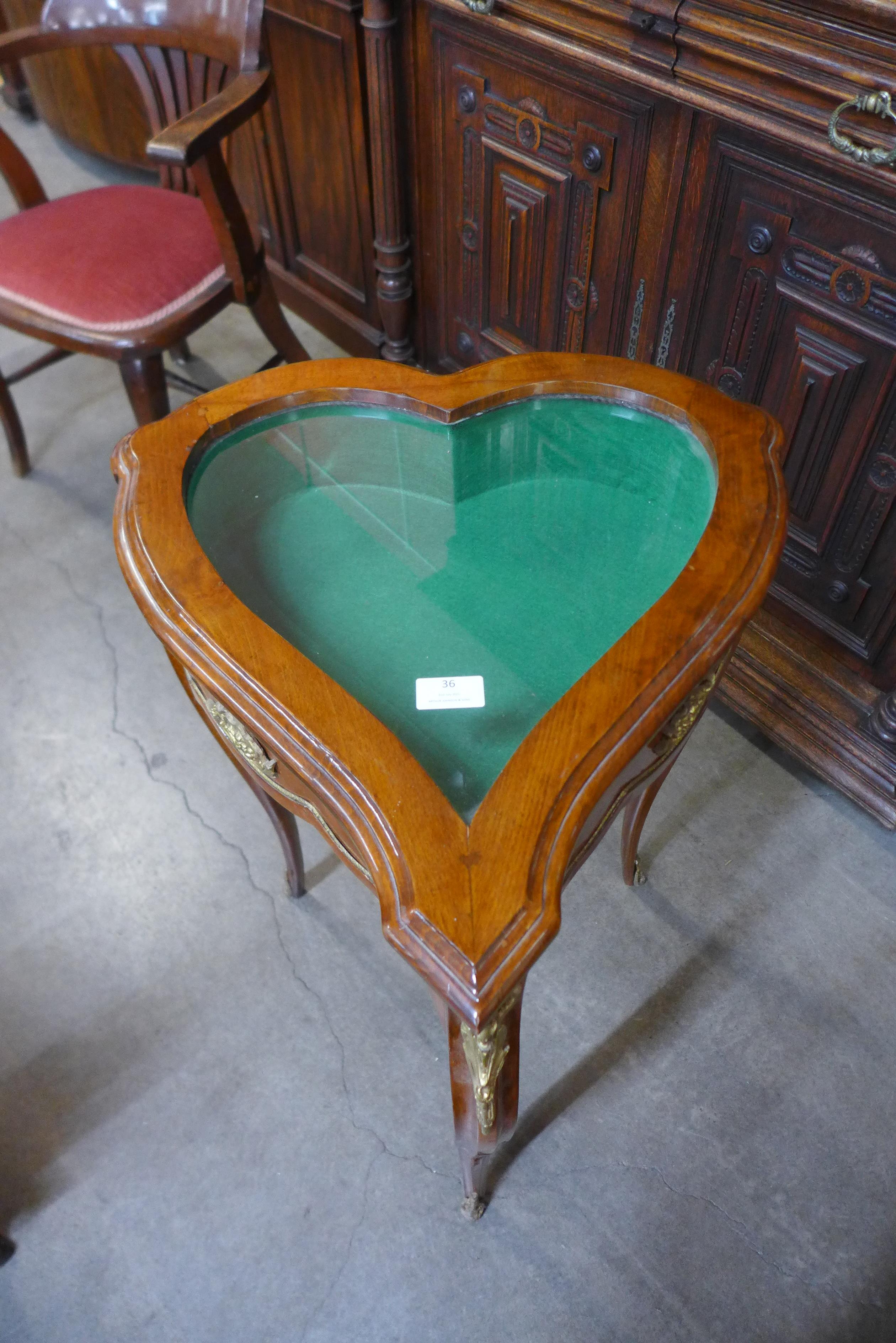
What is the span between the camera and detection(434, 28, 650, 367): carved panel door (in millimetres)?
1253

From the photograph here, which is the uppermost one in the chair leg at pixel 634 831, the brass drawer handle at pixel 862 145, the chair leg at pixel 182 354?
the brass drawer handle at pixel 862 145

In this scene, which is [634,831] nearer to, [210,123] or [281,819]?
[281,819]

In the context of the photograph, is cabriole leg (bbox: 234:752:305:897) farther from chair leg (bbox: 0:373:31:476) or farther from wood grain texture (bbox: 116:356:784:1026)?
chair leg (bbox: 0:373:31:476)

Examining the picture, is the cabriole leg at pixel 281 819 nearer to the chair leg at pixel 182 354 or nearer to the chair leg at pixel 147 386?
the chair leg at pixel 147 386

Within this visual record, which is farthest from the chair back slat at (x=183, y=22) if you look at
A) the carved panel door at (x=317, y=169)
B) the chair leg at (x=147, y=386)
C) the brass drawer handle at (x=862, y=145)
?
the brass drawer handle at (x=862, y=145)

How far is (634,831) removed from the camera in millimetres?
1161

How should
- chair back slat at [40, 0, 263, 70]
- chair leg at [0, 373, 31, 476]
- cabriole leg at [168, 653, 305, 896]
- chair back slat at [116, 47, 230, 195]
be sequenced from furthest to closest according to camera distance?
chair leg at [0, 373, 31, 476], chair back slat at [116, 47, 230, 195], chair back slat at [40, 0, 263, 70], cabriole leg at [168, 653, 305, 896]

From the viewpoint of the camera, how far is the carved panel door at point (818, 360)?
1.04 metres

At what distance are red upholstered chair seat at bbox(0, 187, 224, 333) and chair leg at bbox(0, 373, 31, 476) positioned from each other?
0.98ft

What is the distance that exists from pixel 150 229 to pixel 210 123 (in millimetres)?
293

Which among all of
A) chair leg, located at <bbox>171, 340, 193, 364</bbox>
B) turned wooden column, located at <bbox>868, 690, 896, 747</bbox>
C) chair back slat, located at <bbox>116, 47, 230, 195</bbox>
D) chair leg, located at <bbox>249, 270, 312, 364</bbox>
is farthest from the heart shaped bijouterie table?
chair leg, located at <bbox>171, 340, 193, 364</bbox>

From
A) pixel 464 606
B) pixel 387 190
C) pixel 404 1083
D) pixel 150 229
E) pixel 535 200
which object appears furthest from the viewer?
pixel 387 190

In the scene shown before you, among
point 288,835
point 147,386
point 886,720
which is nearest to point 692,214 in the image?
point 886,720

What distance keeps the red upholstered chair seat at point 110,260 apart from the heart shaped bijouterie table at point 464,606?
0.51 m
